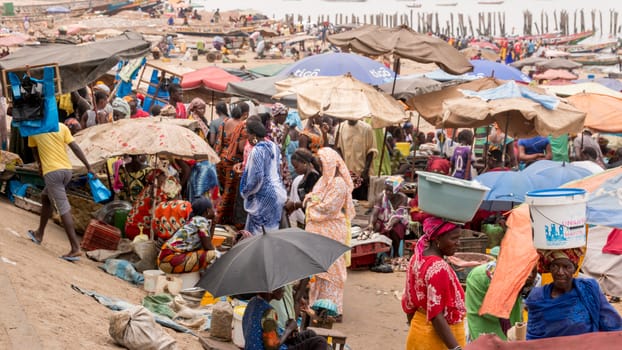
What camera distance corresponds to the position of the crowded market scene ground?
4816 mm

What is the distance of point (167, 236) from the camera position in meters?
8.70

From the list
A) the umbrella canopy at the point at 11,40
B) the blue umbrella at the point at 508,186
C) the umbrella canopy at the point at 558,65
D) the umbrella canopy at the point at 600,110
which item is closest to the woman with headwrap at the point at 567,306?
the blue umbrella at the point at 508,186

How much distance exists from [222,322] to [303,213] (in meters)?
3.18

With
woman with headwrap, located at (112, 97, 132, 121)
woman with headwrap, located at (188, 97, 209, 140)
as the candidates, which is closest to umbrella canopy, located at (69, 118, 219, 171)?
woman with headwrap, located at (112, 97, 132, 121)

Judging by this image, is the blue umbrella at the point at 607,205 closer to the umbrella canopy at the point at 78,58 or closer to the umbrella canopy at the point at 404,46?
the umbrella canopy at the point at 78,58

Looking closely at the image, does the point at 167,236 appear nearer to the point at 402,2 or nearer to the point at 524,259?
the point at 524,259

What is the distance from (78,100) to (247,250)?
249 inches

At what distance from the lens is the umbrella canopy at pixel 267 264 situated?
5.15 metres

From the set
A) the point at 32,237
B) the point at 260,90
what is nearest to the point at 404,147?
the point at 260,90

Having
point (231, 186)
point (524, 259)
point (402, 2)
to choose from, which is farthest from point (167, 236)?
point (402, 2)

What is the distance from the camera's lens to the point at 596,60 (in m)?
49.8

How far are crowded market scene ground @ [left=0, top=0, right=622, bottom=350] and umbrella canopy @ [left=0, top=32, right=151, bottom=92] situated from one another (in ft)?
0.08

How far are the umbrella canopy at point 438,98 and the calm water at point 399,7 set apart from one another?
79.9 meters

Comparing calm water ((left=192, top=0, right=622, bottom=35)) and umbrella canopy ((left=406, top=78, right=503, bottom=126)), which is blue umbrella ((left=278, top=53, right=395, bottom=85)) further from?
calm water ((left=192, top=0, right=622, bottom=35))
